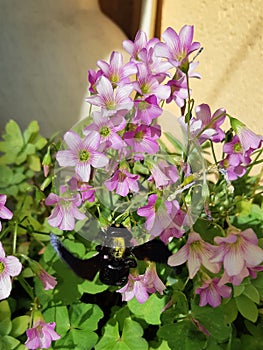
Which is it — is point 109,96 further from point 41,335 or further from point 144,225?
point 41,335

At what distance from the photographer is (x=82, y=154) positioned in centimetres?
68

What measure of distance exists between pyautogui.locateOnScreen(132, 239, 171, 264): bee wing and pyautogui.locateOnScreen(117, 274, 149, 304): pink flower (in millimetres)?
46

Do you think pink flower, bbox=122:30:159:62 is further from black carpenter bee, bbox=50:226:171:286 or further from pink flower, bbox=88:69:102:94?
black carpenter bee, bbox=50:226:171:286

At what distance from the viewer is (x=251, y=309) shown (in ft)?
2.68

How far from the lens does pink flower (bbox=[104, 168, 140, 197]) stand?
0.69 m

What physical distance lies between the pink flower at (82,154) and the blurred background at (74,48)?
0.53m

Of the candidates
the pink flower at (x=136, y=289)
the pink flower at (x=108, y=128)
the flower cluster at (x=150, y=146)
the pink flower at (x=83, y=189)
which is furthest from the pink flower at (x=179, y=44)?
the pink flower at (x=136, y=289)

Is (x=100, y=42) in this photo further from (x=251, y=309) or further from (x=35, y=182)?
(x=251, y=309)

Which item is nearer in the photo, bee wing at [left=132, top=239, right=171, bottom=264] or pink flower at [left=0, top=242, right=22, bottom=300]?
pink flower at [left=0, top=242, right=22, bottom=300]

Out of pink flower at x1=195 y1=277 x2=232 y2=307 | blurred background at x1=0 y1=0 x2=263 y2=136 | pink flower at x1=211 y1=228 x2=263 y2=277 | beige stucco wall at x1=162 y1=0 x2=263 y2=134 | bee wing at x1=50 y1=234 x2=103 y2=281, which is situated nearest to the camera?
pink flower at x1=211 y1=228 x2=263 y2=277

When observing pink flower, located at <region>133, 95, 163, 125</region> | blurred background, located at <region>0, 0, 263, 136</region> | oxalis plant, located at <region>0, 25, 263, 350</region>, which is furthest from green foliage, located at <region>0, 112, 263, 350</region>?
blurred background, located at <region>0, 0, 263, 136</region>

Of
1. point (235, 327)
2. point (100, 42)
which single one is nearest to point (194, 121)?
point (235, 327)

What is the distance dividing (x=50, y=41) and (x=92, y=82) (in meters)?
0.73

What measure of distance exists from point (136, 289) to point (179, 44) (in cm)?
34
